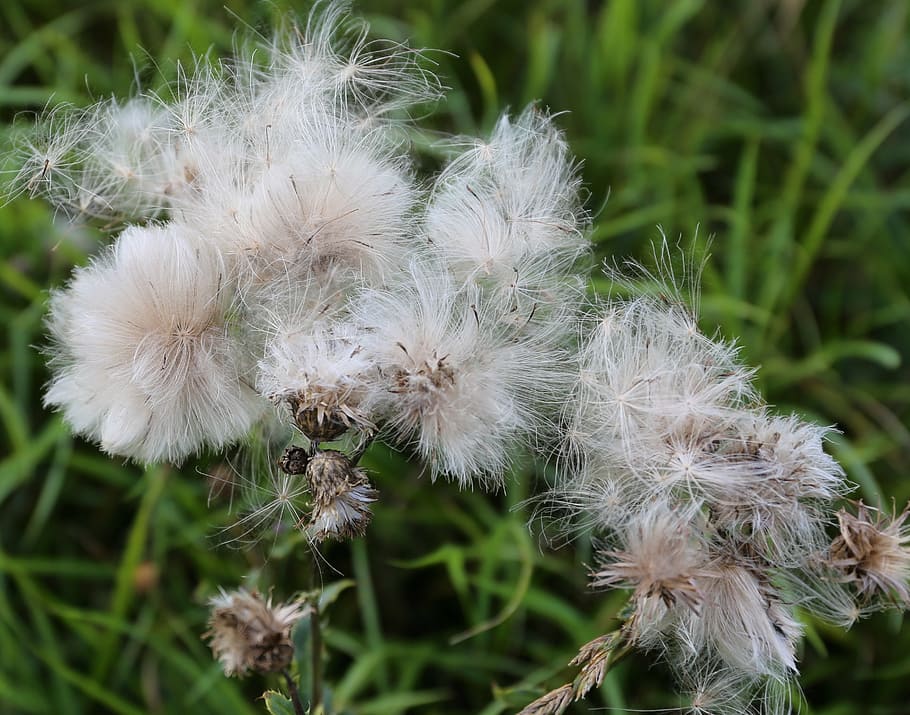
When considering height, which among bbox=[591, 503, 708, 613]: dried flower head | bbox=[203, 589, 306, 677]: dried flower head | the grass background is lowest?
the grass background

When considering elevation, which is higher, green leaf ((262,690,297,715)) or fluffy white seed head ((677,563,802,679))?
fluffy white seed head ((677,563,802,679))

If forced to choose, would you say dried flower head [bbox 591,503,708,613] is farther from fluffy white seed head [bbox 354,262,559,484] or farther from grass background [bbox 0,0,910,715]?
grass background [bbox 0,0,910,715]

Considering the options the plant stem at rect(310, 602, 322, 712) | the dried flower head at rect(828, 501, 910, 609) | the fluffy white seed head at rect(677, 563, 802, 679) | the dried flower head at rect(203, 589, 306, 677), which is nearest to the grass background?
the plant stem at rect(310, 602, 322, 712)

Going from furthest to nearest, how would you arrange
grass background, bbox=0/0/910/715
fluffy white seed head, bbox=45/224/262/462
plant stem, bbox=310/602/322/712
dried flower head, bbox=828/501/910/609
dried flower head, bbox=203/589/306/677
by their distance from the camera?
grass background, bbox=0/0/910/715 → plant stem, bbox=310/602/322/712 → fluffy white seed head, bbox=45/224/262/462 → dried flower head, bbox=828/501/910/609 → dried flower head, bbox=203/589/306/677

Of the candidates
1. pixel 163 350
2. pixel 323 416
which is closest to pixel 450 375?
pixel 323 416

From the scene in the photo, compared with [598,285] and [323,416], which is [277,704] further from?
[598,285]

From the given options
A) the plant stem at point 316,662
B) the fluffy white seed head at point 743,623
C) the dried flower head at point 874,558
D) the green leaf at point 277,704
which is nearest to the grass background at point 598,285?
the plant stem at point 316,662

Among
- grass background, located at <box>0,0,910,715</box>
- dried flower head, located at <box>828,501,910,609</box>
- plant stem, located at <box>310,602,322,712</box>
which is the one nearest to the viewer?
dried flower head, located at <box>828,501,910,609</box>
